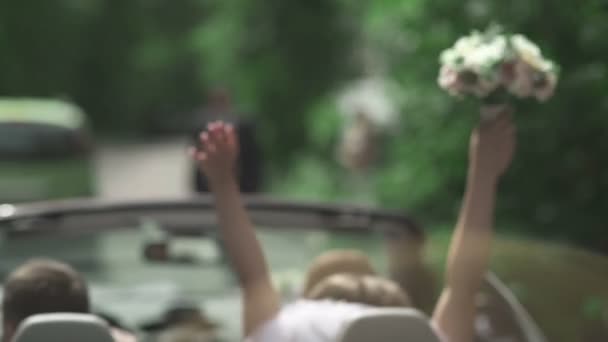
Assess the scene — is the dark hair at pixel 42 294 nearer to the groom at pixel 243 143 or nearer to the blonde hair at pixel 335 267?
the blonde hair at pixel 335 267

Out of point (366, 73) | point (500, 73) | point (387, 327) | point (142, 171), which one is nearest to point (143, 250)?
point (500, 73)

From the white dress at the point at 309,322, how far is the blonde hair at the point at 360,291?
4 centimetres

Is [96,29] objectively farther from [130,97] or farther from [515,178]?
[515,178]

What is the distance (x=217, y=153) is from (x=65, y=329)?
730mm

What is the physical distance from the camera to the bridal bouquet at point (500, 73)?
432 cm

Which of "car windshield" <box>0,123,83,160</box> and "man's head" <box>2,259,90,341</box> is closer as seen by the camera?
"man's head" <box>2,259,90,341</box>

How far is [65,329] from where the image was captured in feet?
12.1

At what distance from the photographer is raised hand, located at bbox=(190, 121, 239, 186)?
4176 millimetres

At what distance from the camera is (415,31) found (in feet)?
30.5

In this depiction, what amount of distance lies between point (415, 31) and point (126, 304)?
13.7 ft

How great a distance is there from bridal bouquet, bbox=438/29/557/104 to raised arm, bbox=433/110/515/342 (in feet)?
0.33

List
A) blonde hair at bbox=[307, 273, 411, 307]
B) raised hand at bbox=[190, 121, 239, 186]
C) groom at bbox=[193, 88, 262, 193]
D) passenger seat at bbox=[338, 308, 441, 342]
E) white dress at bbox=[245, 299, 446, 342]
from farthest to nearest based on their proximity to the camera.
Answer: groom at bbox=[193, 88, 262, 193]
raised hand at bbox=[190, 121, 239, 186]
blonde hair at bbox=[307, 273, 411, 307]
white dress at bbox=[245, 299, 446, 342]
passenger seat at bbox=[338, 308, 441, 342]

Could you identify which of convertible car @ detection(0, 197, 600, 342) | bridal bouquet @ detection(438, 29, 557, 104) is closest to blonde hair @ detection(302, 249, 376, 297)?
bridal bouquet @ detection(438, 29, 557, 104)

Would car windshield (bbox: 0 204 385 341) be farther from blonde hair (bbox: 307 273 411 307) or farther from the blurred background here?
blonde hair (bbox: 307 273 411 307)
